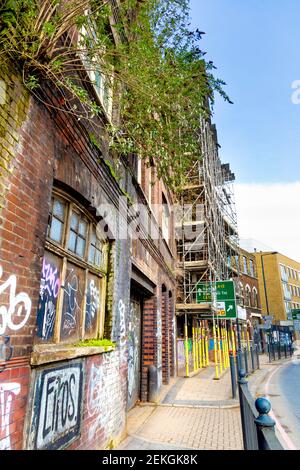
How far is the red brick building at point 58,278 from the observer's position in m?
2.55

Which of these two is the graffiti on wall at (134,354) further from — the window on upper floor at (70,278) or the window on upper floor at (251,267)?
→ the window on upper floor at (251,267)

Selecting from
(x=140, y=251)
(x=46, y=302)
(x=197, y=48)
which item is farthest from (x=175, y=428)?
(x=197, y=48)

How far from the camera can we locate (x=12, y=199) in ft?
8.61

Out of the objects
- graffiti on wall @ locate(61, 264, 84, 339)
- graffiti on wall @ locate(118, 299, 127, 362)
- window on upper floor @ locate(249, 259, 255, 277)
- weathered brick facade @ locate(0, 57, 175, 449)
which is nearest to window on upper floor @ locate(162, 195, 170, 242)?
graffiti on wall @ locate(118, 299, 127, 362)

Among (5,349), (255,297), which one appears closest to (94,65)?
(5,349)

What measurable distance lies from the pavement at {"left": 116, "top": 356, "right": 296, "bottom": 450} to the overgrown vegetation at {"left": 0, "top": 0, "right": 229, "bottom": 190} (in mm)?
4593

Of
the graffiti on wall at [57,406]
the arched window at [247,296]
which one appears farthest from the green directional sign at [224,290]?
the arched window at [247,296]

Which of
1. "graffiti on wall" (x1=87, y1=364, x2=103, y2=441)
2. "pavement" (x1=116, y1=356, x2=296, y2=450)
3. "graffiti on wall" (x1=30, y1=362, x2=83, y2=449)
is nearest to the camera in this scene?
"graffiti on wall" (x1=30, y1=362, x2=83, y2=449)

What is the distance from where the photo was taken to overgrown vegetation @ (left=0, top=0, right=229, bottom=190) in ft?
9.73

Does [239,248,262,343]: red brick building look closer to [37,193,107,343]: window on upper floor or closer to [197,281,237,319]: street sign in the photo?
[197,281,237,319]: street sign

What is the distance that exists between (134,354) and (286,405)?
4482 mm

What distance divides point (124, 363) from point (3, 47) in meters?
5.06

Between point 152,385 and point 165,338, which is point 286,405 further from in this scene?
point 165,338

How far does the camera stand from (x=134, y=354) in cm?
782
